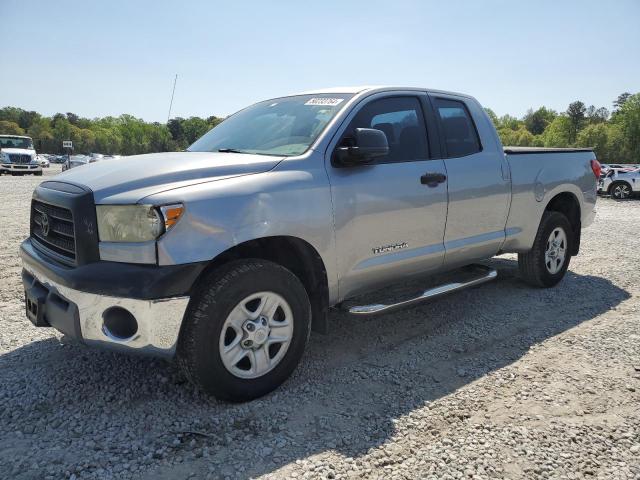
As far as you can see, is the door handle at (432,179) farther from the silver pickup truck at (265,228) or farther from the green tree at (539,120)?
the green tree at (539,120)

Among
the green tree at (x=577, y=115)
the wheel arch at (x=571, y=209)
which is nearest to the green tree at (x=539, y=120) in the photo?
the green tree at (x=577, y=115)

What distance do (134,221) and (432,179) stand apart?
7.35ft

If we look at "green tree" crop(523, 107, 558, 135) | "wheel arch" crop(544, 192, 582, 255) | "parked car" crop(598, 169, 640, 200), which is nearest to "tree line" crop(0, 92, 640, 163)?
"green tree" crop(523, 107, 558, 135)

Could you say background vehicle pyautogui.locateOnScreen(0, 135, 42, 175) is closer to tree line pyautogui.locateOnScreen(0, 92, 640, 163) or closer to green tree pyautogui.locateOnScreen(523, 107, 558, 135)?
tree line pyautogui.locateOnScreen(0, 92, 640, 163)

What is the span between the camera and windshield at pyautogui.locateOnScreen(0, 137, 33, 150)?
29139 mm

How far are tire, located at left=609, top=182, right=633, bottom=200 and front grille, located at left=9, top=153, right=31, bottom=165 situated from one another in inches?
1156

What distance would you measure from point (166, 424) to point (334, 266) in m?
1.39

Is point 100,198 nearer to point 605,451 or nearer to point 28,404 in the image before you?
point 28,404

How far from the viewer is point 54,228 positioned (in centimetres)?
312

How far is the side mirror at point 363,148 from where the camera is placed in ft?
10.8

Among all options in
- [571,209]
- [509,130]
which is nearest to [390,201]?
[571,209]

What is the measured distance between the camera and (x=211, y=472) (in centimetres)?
241

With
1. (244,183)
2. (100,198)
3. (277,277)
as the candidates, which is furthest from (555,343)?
(100,198)

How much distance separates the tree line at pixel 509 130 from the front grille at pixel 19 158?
13.7 m
